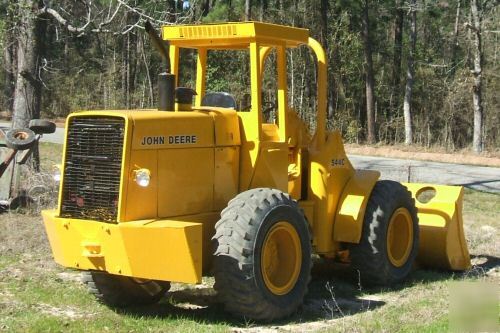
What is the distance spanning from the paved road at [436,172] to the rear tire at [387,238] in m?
7.84

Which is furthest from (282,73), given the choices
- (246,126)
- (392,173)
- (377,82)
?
(377,82)

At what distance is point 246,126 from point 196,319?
1813 mm

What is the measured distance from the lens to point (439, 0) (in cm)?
3189

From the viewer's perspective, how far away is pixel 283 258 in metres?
6.48

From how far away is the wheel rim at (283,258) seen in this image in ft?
20.8

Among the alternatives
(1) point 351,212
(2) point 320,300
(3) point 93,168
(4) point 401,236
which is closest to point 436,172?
(4) point 401,236

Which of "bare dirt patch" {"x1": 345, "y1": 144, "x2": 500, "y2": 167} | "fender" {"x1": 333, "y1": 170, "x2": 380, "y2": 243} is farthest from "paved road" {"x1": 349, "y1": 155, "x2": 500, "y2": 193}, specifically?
"fender" {"x1": 333, "y1": 170, "x2": 380, "y2": 243}

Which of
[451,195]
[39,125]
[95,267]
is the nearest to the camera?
[95,267]

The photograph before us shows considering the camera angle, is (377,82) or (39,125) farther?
(377,82)

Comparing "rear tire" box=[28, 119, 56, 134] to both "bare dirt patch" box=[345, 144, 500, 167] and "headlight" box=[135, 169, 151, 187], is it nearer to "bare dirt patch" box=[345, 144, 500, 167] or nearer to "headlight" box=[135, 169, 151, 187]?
"headlight" box=[135, 169, 151, 187]

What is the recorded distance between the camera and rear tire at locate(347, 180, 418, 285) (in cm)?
755

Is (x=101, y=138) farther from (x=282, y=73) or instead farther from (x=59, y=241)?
(x=282, y=73)

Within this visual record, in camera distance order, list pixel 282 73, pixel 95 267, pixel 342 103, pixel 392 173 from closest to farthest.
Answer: pixel 95 267, pixel 282 73, pixel 392 173, pixel 342 103

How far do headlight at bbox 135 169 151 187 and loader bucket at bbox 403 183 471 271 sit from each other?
4035 mm
